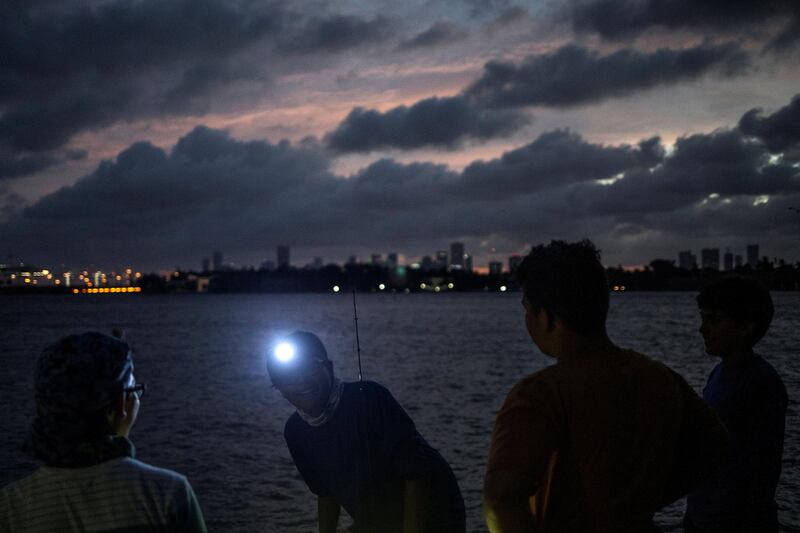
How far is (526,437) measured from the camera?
2494 mm

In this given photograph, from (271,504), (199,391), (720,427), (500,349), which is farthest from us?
(500,349)

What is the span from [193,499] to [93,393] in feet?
1.71

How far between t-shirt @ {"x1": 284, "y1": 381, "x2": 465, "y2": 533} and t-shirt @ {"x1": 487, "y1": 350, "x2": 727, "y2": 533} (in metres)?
1.46

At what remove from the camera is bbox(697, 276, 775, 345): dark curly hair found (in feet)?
14.6

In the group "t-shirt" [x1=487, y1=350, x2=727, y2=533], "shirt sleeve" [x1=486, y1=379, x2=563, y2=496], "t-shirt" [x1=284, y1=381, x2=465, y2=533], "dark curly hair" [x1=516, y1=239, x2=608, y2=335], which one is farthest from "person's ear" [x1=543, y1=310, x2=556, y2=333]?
"t-shirt" [x1=284, y1=381, x2=465, y2=533]

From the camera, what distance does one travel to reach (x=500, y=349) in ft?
201

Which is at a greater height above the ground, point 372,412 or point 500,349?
point 372,412

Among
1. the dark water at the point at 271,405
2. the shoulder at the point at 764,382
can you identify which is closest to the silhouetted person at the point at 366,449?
the shoulder at the point at 764,382

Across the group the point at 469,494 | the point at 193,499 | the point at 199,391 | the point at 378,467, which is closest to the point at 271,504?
the point at 469,494

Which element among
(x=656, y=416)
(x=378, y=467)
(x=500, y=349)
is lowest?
(x=500, y=349)

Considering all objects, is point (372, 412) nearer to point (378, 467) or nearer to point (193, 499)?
point (378, 467)

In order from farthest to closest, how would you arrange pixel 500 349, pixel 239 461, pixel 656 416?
pixel 500 349, pixel 239 461, pixel 656 416

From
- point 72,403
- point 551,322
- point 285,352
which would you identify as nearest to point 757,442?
point 551,322

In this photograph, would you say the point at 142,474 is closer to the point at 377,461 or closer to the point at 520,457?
the point at 520,457
